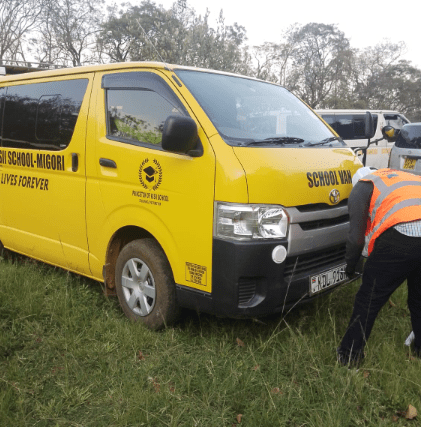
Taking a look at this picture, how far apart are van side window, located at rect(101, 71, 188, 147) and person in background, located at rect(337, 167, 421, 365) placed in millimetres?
1375

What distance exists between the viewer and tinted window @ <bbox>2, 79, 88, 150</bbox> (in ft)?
13.0

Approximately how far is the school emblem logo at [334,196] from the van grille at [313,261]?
36 centimetres

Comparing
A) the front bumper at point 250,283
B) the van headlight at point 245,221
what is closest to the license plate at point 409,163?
the front bumper at point 250,283

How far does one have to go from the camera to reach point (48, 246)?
168 inches

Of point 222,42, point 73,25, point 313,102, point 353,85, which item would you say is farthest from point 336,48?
point 73,25

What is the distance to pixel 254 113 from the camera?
3.58m

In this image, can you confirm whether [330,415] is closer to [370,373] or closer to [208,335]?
[370,373]

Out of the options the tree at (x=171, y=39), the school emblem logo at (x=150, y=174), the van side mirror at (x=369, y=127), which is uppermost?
the tree at (x=171, y=39)

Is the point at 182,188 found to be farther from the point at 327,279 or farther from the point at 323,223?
the point at 327,279

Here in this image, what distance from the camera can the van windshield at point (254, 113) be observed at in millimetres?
3238

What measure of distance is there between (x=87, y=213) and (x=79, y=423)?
1.79 m

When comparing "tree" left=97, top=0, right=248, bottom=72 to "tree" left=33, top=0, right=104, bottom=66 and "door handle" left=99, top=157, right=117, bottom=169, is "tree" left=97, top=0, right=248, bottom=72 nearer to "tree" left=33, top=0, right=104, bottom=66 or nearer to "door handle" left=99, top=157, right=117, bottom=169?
"tree" left=33, top=0, right=104, bottom=66

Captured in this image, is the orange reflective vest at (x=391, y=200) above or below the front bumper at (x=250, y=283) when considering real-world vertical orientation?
above

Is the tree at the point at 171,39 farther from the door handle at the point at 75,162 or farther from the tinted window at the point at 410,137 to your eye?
the door handle at the point at 75,162
